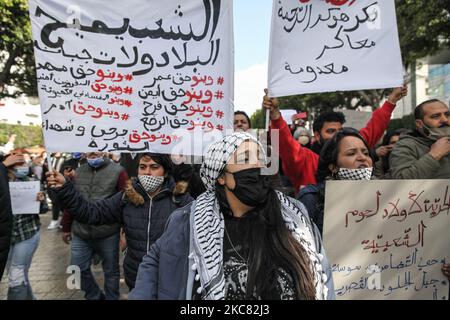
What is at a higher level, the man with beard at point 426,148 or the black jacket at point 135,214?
the man with beard at point 426,148

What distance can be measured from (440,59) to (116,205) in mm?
27614

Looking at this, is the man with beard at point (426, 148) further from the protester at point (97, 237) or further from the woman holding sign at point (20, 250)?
the woman holding sign at point (20, 250)

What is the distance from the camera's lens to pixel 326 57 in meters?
2.86

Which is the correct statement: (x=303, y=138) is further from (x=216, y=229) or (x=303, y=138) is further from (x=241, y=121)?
(x=216, y=229)

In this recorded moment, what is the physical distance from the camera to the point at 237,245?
171cm

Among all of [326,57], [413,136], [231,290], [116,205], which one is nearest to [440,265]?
[413,136]

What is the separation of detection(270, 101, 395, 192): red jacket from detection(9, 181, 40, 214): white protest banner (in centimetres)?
245

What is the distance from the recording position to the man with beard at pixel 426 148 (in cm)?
263

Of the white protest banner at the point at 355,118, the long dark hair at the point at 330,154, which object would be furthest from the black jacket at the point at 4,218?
the white protest banner at the point at 355,118

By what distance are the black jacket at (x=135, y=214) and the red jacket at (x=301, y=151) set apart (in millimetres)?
875

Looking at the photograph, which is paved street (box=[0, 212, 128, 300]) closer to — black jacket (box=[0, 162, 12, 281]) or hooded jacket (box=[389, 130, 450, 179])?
black jacket (box=[0, 162, 12, 281])

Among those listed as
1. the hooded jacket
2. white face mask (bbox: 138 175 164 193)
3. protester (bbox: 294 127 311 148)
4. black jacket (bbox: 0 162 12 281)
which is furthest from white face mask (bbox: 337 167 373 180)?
protester (bbox: 294 127 311 148)

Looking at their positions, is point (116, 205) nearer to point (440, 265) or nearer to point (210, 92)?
point (210, 92)

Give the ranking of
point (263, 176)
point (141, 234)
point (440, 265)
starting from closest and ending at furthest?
1. point (263, 176)
2. point (440, 265)
3. point (141, 234)
